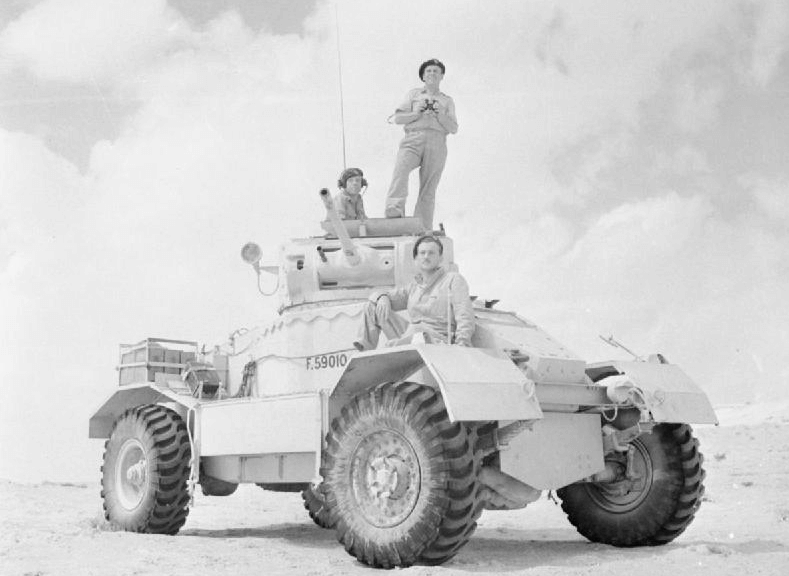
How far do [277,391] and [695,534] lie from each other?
4353 millimetres

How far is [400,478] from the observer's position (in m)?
6.99

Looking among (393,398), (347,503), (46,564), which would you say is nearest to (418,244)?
(393,398)

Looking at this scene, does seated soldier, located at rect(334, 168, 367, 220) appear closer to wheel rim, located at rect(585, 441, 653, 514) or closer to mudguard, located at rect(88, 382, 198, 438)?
mudguard, located at rect(88, 382, 198, 438)

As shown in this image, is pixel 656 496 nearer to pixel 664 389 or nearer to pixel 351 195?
pixel 664 389

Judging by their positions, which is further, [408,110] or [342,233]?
[408,110]

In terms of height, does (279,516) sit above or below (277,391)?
below

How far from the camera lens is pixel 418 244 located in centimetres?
807

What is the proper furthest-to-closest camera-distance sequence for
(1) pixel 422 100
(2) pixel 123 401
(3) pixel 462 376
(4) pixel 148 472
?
(2) pixel 123 401 → (1) pixel 422 100 → (4) pixel 148 472 → (3) pixel 462 376

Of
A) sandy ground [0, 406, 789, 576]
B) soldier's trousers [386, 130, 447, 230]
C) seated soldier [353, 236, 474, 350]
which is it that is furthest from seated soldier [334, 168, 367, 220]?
sandy ground [0, 406, 789, 576]

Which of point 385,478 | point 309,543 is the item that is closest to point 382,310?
point 385,478

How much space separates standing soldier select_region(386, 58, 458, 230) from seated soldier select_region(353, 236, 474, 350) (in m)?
2.58

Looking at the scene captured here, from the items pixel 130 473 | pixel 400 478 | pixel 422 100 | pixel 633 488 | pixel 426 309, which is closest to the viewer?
pixel 400 478

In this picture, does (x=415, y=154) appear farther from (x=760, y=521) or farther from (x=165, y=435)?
(x=760, y=521)

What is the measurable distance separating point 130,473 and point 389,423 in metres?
4.27
